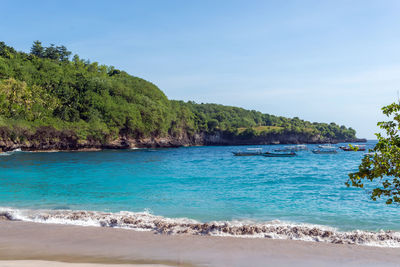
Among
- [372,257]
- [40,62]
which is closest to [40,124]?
[40,62]

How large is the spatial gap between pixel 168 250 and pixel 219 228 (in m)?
2.58

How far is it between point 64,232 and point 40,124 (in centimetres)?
7819

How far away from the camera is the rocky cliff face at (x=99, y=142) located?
73062 millimetres

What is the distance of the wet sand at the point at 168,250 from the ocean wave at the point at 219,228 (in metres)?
0.45

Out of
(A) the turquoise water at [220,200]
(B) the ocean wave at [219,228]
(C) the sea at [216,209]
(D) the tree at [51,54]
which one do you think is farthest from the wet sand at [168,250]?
(D) the tree at [51,54]

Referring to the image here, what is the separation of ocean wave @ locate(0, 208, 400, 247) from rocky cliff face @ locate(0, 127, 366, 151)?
67742 mm

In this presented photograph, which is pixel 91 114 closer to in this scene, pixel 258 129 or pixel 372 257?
pixel 372 257

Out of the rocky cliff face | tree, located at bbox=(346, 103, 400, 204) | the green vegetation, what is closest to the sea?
tree, located at bbox=(346, 103, 400, 204)

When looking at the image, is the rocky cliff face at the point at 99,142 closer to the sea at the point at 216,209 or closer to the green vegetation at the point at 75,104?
the green vegetation at the point at 75,104

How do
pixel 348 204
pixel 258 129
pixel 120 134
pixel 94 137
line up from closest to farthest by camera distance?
pixel 348 204
pixel 94 137
pixel 120 134
pixel 258 129

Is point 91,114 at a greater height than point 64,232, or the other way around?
point 91,114

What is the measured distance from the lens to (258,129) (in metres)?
176

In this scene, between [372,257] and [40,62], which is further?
[40,62]

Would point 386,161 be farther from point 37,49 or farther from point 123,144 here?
point 37,49
